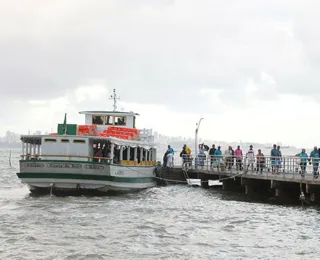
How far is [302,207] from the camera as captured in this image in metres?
27.9

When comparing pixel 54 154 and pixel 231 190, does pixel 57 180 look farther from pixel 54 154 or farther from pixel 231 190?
pixel 231 190

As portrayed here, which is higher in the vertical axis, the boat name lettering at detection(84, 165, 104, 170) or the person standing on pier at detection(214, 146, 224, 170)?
the person standing on pier at detection(214, 146, 224, 170)

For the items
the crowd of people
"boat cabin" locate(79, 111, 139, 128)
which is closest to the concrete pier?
the crowd of people

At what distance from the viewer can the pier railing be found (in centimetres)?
2989

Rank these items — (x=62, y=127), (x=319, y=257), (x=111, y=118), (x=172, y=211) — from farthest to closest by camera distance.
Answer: (x=111, y=118), (x=62, y=127), (x=172, y=211), (x=319, y=257)

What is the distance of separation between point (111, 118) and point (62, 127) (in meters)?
6.35

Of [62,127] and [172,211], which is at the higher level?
[62,127]

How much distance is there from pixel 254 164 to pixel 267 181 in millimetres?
3978

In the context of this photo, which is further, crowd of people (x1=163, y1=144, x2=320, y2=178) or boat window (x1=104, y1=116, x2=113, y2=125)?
boat window (x1=104, y1=116, x2=113, y2=125)

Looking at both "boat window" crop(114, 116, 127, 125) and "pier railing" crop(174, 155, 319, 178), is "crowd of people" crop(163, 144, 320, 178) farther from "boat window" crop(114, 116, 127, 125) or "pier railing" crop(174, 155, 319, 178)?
"boat window" crop(114, 116, 127, 125)

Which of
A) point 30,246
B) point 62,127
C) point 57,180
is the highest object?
point 62,127

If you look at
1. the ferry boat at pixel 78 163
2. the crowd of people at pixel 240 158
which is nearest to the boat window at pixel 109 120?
the ferry boat at pixel 78 163

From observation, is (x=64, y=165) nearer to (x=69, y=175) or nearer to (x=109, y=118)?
(x=69, y=175)

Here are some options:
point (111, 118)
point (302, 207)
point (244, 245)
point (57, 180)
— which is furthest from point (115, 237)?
point (111, 118)
